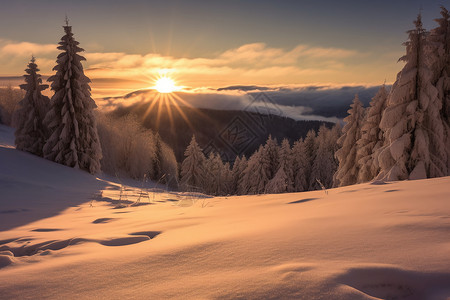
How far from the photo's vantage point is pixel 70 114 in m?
18.0

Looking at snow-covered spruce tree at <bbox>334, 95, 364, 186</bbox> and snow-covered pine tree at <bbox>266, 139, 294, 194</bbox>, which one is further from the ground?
snow-covered spruce tree at <bbox>334, 95, 364, 186</bbox>

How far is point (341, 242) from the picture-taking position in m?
1.84

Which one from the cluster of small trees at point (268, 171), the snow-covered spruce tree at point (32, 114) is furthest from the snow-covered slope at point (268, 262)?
the cluster of small trees at point (268, 171)

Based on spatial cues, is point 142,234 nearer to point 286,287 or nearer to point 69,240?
point 69,240

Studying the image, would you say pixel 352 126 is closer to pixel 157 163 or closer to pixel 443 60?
pixel 443 60

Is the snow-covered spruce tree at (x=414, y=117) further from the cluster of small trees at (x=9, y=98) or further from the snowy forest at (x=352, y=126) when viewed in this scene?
→ the cluster of small trees at (x=9, y=98)

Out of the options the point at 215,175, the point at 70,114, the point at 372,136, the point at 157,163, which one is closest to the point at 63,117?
the point at 70,114

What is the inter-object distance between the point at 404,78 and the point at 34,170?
17.8m

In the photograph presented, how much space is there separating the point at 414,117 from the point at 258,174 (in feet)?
77.5

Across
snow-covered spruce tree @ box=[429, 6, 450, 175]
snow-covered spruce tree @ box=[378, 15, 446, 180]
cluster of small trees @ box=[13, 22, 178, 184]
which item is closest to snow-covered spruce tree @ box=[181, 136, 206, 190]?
cluster of small trees @ box=[13, 22, 178, 184]

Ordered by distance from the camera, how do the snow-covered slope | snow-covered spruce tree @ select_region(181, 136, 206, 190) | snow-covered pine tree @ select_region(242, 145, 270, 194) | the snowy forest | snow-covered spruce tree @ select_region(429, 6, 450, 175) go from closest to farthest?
the snow-covered slope < the snowy forest < snow-covered spruce tree @ select_region(429, 6, 450, 175) < snow-covered pine tree @ select_region(242, 145, 270, 194) < snow-covered spruce tree @ select_region(181, 136, 206, 190)

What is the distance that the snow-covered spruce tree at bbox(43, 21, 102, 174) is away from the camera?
17391mm

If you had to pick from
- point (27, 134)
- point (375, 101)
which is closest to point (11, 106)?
point (27, 134)

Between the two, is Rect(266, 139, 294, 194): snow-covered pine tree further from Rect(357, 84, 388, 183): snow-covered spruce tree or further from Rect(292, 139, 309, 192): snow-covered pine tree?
Rect(357, 84, 388, 183): snow-covered spruce tree
